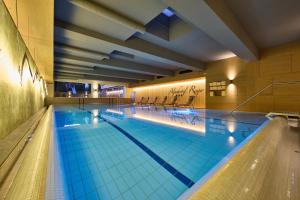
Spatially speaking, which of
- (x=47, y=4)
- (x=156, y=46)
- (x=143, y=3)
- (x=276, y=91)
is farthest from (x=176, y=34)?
(x=276, y=91)

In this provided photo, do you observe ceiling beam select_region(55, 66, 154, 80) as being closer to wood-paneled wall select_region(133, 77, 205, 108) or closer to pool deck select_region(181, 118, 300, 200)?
wood-paneled wall select_region(133, 77, 205, 108)

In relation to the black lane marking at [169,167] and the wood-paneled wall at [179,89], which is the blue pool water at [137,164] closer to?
the black lane marking at [169,167]

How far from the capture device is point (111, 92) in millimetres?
25344

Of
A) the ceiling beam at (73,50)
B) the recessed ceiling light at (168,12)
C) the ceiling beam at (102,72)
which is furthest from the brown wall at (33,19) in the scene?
the ceiling beam at (102,72)

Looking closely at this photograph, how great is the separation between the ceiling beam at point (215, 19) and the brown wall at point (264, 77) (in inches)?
91.3

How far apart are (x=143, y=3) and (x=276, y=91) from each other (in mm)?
6308

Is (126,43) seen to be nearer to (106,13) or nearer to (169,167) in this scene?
(106,13)

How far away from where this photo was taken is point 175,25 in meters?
4.97

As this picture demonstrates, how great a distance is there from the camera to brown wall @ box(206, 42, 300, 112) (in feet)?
18.1

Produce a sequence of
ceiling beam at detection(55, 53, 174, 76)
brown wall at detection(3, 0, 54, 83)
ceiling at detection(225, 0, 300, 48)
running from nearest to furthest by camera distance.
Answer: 1. brown wall at detection(3, 0, 54, 83)
2. ceiling at detection(225, 0, 300, 48)
3. ceiling beam at detection(55, 53, 174, 76)

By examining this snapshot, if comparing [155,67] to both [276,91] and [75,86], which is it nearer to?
[276,91]

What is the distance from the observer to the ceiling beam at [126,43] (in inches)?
165

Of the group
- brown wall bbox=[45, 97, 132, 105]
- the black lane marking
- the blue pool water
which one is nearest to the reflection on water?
the blue pool water


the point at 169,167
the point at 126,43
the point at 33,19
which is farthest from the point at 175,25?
the point at 169,167
